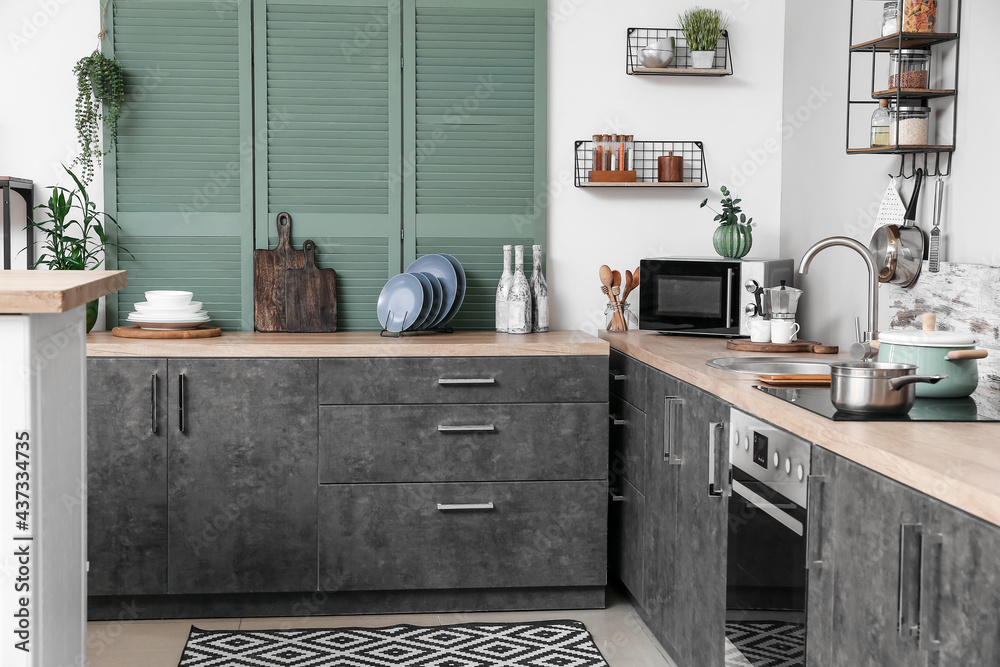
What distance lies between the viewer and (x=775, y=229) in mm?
3783

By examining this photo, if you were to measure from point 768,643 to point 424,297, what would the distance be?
71.6 inches

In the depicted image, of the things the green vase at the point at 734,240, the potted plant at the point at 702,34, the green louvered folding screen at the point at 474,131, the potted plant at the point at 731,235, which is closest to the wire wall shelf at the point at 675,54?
the potted plant at the point at 702,34

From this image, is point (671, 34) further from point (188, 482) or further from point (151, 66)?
point (188, 482)

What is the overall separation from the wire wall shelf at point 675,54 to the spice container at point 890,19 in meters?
1.05

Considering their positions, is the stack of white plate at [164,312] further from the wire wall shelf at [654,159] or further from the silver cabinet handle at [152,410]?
the wire wall shelf at [654,159]

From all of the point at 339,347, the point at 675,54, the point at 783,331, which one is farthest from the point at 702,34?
the point at 339,347

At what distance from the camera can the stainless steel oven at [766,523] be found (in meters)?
1.84

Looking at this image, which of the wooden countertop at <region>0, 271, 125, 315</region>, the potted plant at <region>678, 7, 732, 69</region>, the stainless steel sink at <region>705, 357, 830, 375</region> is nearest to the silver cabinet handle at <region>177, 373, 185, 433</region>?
the wooden countertop at <region>0, 271, 125, 315</region>

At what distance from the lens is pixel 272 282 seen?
3562mm

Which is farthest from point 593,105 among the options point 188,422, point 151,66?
point 188,422

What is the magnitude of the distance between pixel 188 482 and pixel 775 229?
2318mm

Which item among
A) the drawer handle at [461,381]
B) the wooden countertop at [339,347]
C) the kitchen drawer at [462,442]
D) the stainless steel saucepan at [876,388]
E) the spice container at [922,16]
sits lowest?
the kitchen drawer at [462,442]

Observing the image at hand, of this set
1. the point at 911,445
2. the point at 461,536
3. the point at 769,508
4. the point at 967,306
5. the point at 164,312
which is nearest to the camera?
the point at 911,445

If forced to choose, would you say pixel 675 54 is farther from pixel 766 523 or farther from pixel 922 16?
pixel 766 523
